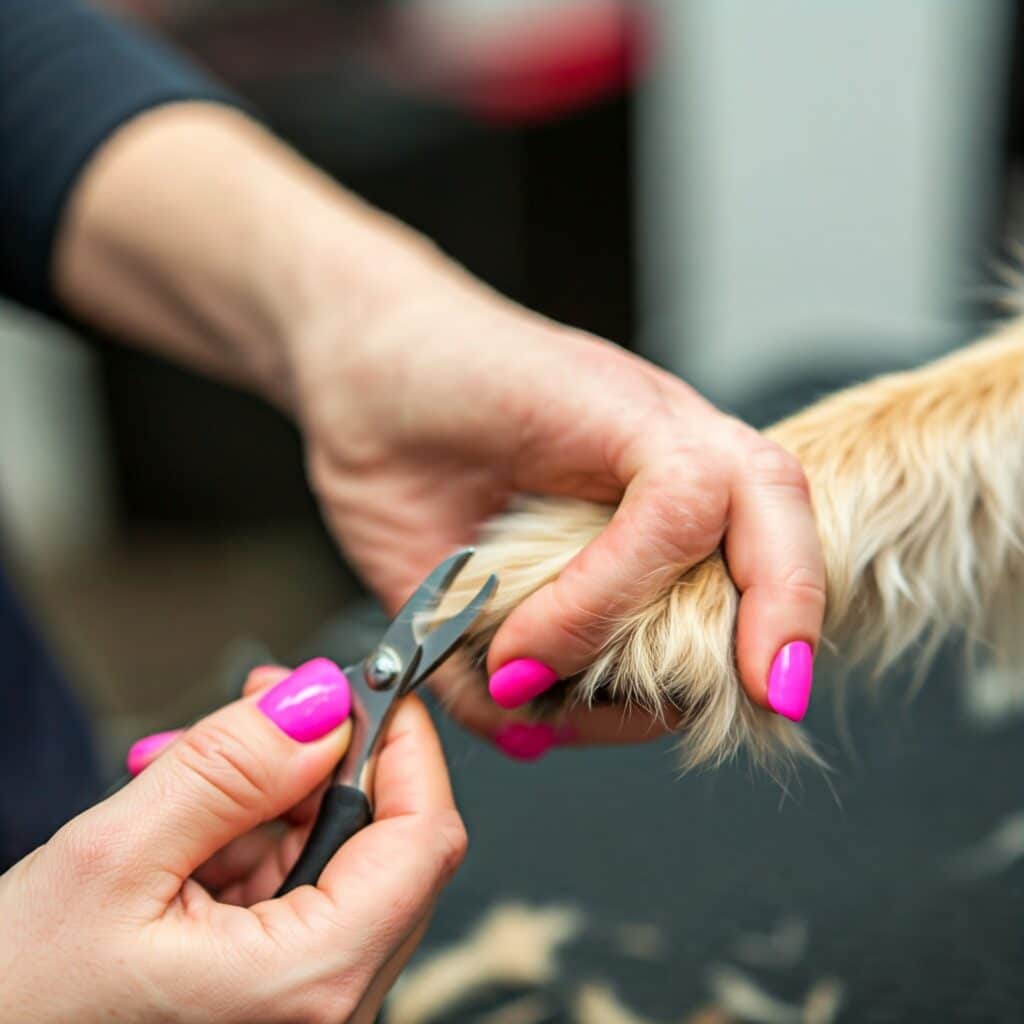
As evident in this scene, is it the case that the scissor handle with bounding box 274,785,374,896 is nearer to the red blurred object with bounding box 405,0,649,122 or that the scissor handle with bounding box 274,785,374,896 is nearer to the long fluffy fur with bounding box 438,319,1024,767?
the long fluffy fur with bounding box 438,319,1024,767

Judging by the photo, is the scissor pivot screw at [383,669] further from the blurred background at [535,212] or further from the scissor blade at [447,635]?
the blurred background at [535,212]

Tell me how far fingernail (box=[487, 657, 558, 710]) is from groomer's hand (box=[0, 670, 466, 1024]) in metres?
0.05

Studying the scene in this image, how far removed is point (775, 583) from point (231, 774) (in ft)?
0.60

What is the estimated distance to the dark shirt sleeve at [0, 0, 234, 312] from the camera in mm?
633

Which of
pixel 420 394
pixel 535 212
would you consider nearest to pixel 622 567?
pixel 420 394

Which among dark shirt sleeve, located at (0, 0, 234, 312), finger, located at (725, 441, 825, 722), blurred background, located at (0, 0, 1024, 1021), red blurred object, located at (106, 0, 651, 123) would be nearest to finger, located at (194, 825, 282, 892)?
finger, located at (725, 441, 825, 722)

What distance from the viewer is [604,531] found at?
1.34 feet

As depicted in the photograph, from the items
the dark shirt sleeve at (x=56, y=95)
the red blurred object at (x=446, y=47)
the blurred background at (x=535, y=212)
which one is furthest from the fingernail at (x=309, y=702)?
the red blurred object at (x=446, y=47)

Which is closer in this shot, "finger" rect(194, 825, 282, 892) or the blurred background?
"finger" rect(194, 825, 282, 892)

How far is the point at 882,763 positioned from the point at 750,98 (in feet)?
4.92

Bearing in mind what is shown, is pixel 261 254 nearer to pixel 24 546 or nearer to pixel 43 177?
pixel 43 177

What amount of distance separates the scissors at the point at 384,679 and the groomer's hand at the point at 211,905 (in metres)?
0.01

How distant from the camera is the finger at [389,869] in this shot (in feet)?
1.16

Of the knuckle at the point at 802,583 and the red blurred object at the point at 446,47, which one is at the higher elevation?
the red blurred object at the point at 446,47
